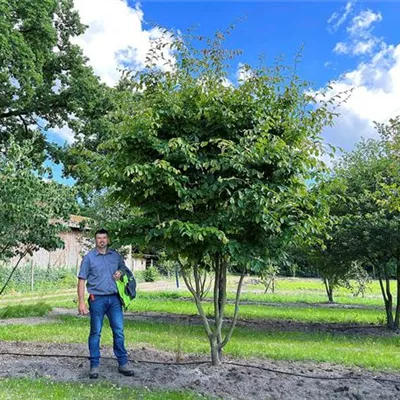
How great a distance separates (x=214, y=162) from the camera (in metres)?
6.43

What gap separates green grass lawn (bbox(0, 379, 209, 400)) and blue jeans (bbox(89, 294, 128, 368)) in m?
0.52

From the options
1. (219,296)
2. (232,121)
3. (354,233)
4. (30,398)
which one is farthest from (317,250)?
(30,398)

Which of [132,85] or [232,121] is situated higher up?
[132,85]

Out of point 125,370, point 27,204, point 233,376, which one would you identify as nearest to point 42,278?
point 27,204

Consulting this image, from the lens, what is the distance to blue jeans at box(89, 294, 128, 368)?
6.43 metres

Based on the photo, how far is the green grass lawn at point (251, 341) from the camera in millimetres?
8288

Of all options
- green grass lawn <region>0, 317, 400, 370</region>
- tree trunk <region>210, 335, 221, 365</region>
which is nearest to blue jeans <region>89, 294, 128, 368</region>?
green grass lawn <region>0, 317, 400, 370</region>

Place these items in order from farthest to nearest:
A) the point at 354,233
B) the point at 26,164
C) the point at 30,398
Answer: the point at 354,233
the point at 26,164
the point at 30,398

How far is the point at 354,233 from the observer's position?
497 inches

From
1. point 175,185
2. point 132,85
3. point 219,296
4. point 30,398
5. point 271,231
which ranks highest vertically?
point 132,85

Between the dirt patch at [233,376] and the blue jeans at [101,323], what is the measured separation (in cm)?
25

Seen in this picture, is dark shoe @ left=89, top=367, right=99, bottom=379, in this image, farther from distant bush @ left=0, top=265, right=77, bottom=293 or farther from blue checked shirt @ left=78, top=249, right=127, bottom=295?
distant bush @ left=0, top=265, right=77, bottom=293

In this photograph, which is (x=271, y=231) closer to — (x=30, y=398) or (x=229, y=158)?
(x=229, y=158)

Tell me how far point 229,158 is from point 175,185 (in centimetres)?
75
